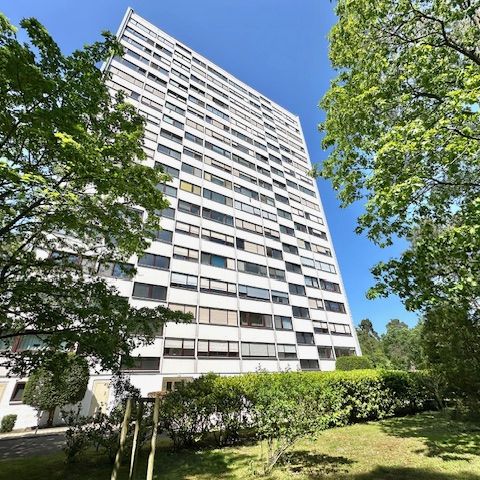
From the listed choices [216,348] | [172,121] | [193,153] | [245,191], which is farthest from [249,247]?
[172,121]

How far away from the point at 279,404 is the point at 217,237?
76.2 ft

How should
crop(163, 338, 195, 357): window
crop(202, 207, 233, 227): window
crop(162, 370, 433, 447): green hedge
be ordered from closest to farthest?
crop(162, 370, 433, 447): green hedge
crop(163, 338, 195, 357): window
crop(202, 207, 233, 227): window

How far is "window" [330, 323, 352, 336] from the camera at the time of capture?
3313 centimetres

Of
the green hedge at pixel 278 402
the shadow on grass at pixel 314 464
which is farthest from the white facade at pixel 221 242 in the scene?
the shadow on grass at pixel 314 464

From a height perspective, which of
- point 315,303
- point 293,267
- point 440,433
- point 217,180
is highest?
point 217,180

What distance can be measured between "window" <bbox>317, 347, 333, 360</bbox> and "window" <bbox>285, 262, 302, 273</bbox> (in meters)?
9.21

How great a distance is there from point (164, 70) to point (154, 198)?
37503 millimetres

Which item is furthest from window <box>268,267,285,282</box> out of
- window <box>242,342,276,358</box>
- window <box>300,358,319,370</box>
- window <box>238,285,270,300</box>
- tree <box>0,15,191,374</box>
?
tree <box>0,15,191,374</box>

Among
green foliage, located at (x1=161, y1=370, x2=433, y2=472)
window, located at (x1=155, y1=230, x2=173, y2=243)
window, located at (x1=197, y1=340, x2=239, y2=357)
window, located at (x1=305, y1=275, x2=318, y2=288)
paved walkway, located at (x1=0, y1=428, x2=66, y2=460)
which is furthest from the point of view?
window, located at (x1=305, y1=275, x2=318, y2=288)

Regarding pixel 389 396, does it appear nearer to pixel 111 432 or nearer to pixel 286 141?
pixel 111 432

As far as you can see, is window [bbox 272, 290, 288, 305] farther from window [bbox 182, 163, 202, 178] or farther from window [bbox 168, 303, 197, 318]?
window [bbox 182, 163, 202, 178]

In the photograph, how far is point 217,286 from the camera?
87.4 feet

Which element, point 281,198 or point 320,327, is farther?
point 281,198

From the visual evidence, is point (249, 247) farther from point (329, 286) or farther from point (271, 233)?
point (329, 286)
